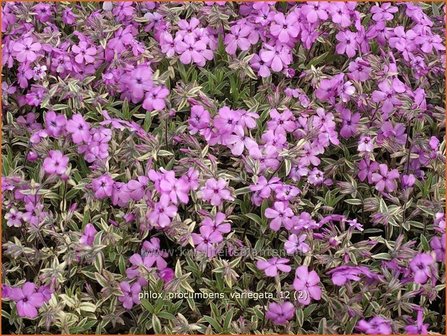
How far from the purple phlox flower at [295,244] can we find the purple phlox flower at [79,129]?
2.55ft

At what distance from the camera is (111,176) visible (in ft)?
8.35

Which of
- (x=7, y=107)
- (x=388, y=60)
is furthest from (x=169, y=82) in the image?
(x=388, y=60)

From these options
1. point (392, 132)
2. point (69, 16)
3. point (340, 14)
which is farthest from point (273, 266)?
point (69, 16)

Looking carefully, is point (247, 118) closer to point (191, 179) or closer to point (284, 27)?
point (191, 179)

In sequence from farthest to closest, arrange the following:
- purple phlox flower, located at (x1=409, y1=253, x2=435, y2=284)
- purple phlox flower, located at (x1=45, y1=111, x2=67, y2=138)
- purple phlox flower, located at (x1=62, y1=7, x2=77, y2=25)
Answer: purple phlox flower, located at (x1=62, y1=7, x2=77, y2=25) → purple phlox flower, located at (x1=45, y1=111, x2=67, y2=138) → purple phlox flower, located at (x1=409, y1=253, x2=435, y2=284)

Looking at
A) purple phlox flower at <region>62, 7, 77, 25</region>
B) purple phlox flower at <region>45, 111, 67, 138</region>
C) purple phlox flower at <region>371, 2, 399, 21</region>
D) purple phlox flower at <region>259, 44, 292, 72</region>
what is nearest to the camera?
purple phlox flower at <region>45, 111, 67, 138</region>

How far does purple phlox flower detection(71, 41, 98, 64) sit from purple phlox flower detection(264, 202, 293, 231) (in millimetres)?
946

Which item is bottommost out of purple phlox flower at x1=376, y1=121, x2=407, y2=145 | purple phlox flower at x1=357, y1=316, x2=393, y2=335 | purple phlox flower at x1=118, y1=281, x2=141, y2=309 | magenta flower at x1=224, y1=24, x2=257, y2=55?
purple phlox flower at x1=118, y1=281, x2=141, y2=309

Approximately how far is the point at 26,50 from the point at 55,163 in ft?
1.73

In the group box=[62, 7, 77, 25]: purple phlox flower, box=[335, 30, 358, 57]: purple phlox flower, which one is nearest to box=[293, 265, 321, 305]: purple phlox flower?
A: box=[335, 30, 358, 57]: purple phlox flower

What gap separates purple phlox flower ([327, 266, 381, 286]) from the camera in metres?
2.33

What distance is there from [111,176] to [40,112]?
587 mm

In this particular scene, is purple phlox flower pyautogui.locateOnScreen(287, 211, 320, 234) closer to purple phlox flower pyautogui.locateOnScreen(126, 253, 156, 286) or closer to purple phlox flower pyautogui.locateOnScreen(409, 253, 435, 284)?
purple phlox flower pyautogui.locateOnScreen(409, 253, 435, 284)

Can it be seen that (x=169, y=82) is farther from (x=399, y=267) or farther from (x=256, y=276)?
(x=399, y=267)
